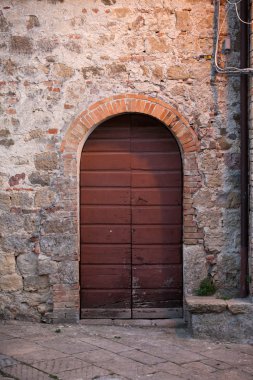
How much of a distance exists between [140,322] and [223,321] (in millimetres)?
1067

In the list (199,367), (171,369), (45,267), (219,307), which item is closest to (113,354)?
(171,369)

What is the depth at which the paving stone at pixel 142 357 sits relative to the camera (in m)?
5.31

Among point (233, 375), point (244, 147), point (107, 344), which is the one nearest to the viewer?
point (233, 375)

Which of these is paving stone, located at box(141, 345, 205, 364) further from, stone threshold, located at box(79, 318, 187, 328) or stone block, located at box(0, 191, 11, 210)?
stone block, located at box(0, 191, 11, 210)

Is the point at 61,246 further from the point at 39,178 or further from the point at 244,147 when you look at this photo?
the point at 244,147

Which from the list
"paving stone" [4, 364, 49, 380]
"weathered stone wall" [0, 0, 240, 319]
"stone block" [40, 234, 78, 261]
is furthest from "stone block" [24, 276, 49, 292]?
"paving stone" [4, 364, 49, 380]

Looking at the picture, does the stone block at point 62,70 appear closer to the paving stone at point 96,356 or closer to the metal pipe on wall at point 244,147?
the metal pipe on wall at point 244,147

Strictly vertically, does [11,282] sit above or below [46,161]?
below

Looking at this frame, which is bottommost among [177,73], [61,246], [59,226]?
[61,246]

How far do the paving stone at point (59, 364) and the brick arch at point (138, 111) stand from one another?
2548mm

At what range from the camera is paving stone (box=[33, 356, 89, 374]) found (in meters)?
5.05

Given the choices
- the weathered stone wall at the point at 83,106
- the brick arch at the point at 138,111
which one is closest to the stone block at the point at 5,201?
the weathered stone wall at the point at 83,106

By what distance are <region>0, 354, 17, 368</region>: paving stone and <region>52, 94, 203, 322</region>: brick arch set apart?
4.35 feet

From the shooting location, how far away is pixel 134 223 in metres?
6.80
